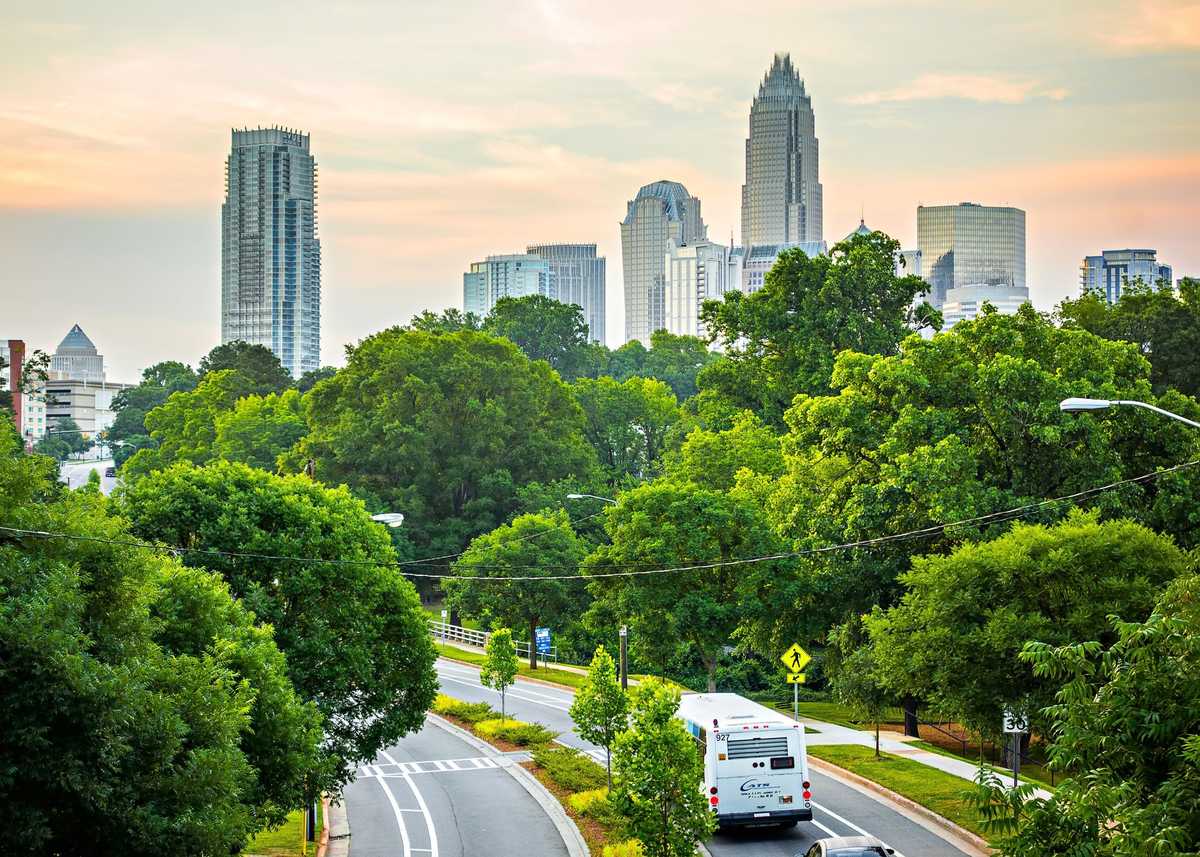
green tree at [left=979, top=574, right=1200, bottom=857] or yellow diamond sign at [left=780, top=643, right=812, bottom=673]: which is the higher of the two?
green tree at [left=979, top=574, right=1200, bottom=857]

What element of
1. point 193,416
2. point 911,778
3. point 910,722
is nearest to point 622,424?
point 193,416

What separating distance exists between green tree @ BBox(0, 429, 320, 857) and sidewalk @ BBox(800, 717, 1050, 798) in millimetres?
19892

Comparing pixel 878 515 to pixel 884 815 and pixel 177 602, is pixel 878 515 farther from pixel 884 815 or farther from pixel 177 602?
pixel 177 602

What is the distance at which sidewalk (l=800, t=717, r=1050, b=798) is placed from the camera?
113 feet

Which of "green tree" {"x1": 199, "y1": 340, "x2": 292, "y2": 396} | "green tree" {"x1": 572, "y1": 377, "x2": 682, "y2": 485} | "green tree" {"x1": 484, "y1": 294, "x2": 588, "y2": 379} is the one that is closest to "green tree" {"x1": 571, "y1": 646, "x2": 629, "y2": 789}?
"green tree" {"x1": 572, "y1": 377, "x2": 682, "y2": 485}

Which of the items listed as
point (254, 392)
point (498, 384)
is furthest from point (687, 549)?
point (254, 392)

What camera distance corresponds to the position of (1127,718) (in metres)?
12.7

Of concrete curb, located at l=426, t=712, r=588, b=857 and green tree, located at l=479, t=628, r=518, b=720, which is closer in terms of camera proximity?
concrete curb, located at l=426, t=712, r=588, b=857

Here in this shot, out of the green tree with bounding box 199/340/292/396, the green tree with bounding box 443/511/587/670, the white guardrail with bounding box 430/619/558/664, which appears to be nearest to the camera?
the green tree with bounding box 443/511/587/670

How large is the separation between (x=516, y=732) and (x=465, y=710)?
5612mm

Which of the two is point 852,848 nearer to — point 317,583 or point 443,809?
point 317,583

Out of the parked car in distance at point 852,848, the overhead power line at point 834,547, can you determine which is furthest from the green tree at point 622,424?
A: the parked car in distance at point 852,848

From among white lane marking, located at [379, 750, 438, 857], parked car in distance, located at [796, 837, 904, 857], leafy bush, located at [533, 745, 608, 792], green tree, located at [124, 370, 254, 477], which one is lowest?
white lane marking, located at [379, 750, 438, 857]

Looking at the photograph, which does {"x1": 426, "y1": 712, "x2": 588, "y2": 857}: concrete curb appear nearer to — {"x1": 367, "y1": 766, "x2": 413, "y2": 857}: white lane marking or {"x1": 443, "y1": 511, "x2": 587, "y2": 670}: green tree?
{"x1": 367, "y1": 766, "x2": 413, "y2": 857}: white lane marking
